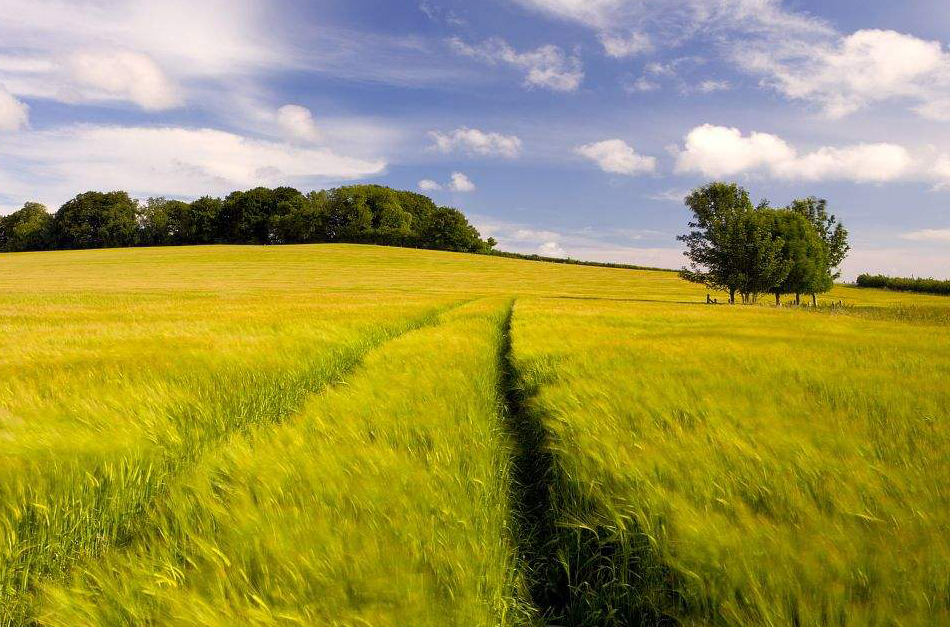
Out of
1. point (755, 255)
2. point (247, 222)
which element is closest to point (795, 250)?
point (755, 255)

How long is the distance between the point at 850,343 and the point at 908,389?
14.4 feet

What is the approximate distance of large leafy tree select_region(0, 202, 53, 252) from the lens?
329ft

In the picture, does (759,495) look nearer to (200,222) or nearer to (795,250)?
(795,250)

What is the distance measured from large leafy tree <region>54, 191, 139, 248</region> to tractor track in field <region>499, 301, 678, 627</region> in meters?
123

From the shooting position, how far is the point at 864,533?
1631 millimetres

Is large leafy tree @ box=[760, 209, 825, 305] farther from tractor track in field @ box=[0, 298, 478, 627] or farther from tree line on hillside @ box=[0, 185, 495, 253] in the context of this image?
tree line on hillside @ box=[0, 185, 495, 253]

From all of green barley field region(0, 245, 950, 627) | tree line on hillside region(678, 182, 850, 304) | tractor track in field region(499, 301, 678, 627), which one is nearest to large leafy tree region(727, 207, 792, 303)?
tree line on hillside region(678, 182, 850, 304)

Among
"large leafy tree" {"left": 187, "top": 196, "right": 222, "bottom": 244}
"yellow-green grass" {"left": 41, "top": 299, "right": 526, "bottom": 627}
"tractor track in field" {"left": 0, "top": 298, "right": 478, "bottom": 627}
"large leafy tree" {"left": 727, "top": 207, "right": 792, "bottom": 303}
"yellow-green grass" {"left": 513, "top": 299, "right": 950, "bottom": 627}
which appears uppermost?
"large leafy tree" {"left": 187, "top": 196, "right": 222, "bottom": 244}

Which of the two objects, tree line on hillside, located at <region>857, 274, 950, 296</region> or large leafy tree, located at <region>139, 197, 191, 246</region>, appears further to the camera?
large leafy tree, located at <region>139, 197, 191, 246</region>

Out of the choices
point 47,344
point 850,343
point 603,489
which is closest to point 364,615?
point 603,489

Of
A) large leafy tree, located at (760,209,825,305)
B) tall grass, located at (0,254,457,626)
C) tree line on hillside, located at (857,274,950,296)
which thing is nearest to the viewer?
tall grass, located at (0,254,457,626)

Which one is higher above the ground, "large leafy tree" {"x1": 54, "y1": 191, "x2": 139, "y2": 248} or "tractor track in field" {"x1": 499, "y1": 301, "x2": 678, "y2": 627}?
"large leafy tree" {"x1": 54, "y1": 191, "x2": 139, "y2": 248}

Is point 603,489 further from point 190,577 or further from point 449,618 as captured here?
point 190,577

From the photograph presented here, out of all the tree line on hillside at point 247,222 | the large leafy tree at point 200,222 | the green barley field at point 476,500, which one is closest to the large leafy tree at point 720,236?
the green barley field at point 476,500
